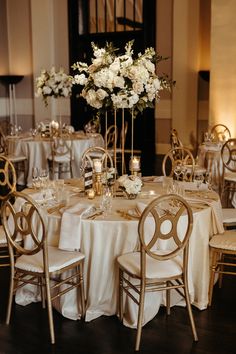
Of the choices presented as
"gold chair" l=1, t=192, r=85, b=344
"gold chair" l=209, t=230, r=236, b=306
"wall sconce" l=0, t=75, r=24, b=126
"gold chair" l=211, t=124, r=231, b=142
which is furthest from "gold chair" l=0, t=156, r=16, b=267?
"wall sconce" l=0, t=75, r=24, b=126

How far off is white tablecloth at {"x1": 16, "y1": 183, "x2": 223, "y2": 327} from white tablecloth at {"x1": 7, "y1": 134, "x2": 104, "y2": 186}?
4.15 meters

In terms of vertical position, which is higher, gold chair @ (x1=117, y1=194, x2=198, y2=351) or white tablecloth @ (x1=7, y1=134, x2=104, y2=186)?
white tablecloth @ (x1=7, y1=134, x2=104, y2=186)

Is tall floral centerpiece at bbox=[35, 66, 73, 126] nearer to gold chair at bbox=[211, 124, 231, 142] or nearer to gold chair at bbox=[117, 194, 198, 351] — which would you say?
gold chair at bbox=[211, 124, 231, 142]

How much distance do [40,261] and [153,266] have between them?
787 millimetres

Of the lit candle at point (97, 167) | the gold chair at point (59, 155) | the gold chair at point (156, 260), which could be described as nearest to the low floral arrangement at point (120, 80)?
the lit candle at point (97, 167)

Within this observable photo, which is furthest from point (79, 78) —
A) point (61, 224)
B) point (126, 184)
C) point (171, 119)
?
point (171, 119)

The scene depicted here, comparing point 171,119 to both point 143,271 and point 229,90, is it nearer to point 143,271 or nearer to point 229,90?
point 229,90

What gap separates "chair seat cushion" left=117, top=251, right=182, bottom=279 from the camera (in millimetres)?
3328

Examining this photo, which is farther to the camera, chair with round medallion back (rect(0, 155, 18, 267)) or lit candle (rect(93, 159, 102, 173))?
lit candle (rect(93, 159, 102, 173))

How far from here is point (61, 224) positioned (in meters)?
3.63

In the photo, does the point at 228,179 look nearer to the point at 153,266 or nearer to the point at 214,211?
the point at 214,211

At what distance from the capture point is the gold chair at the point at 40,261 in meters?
3.39

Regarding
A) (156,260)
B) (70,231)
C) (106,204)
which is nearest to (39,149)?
(106,204)

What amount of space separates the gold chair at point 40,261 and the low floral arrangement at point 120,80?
3.43 ft
